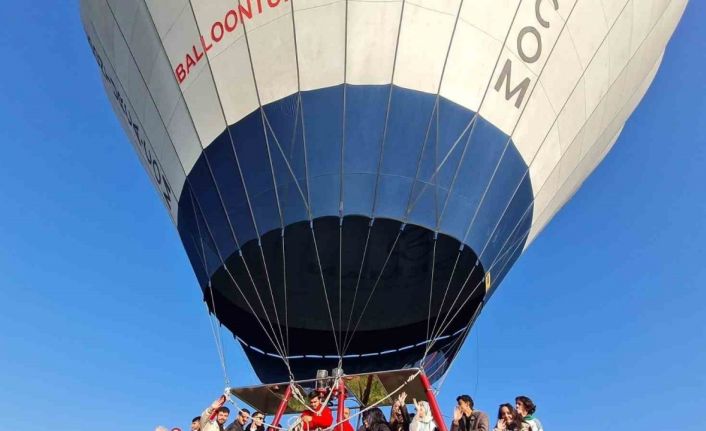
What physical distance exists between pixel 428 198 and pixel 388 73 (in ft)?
4.97

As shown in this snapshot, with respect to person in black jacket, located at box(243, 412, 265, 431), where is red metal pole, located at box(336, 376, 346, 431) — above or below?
above

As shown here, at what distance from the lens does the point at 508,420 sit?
4.31 meters

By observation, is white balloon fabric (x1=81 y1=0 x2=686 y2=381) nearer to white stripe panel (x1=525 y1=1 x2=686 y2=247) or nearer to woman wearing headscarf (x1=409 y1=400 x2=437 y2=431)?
white stripe panel (x1=525 y1=1 x2=686 y2=247)

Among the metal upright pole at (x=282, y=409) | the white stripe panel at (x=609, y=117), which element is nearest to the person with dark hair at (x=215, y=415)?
the metal upright pole at (x=282, y=409)

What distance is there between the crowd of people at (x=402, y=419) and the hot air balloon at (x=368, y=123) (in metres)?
1.05

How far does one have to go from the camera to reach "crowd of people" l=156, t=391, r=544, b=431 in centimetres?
434

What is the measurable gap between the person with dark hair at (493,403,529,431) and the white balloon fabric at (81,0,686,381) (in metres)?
2.62

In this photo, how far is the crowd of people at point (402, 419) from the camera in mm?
4336

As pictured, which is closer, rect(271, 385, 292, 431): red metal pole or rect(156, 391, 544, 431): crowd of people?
rect(156, 391, 544, 431): crowd of people

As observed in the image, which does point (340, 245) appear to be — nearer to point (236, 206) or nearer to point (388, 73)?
point (236, 206)

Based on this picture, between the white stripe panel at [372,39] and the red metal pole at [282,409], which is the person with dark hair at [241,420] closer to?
the red metal pole at [282,409]

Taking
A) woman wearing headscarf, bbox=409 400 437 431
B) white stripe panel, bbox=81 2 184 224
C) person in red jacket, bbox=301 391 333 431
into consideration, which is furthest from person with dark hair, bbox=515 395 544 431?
white stripe panel, bbox=81 2 184 224

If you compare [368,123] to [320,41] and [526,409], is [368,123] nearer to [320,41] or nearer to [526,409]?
[320,41]

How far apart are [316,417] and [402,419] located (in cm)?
80
